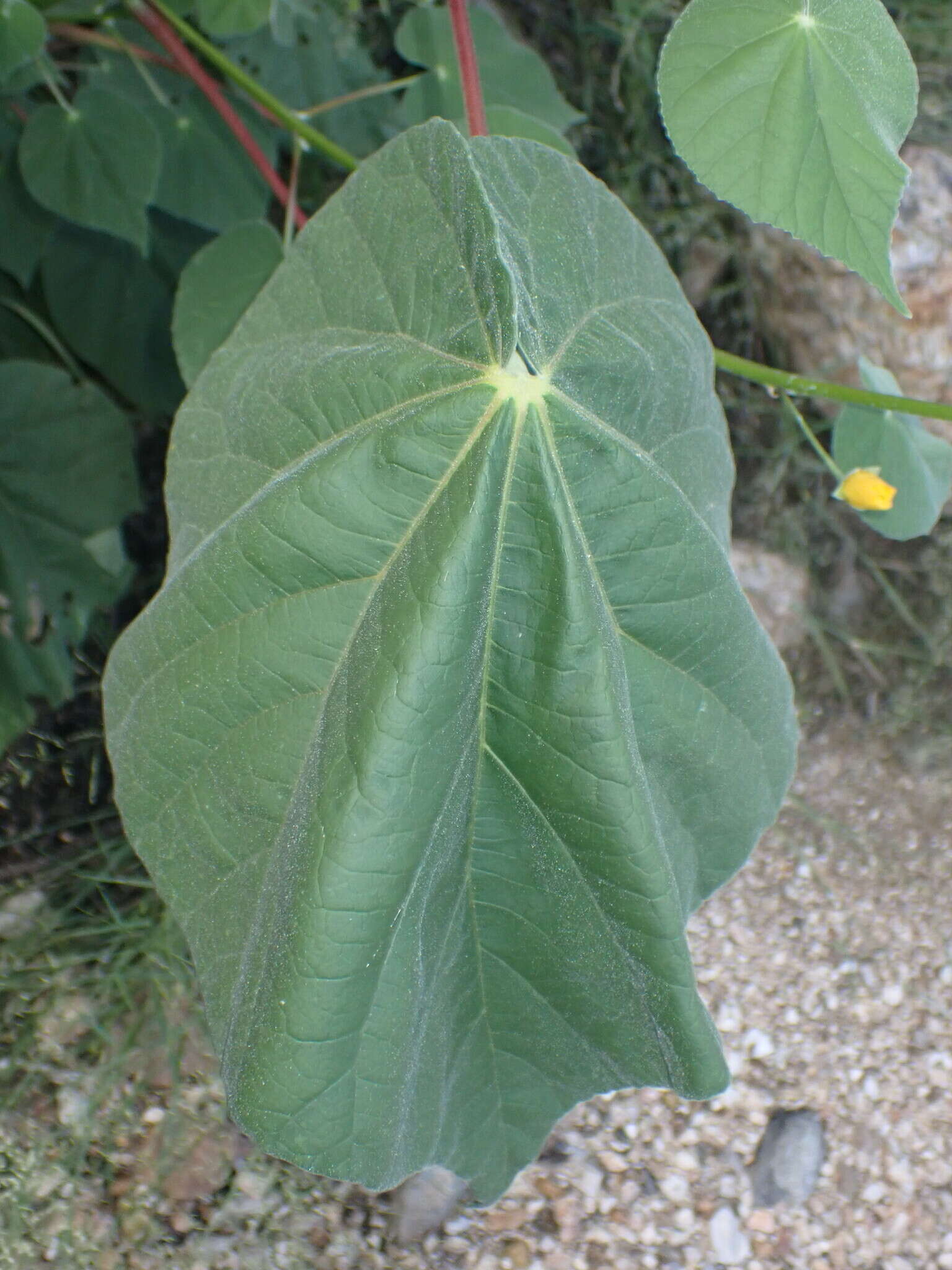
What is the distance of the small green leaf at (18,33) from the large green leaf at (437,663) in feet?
1.20

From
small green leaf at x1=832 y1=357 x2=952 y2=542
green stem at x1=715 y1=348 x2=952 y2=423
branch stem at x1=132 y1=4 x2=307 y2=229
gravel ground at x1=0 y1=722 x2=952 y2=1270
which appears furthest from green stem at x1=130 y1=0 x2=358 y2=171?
gravel ground at x1=0 y1=722 x2=952 y2=1270

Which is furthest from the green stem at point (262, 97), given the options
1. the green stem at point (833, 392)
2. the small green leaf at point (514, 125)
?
the green stem at point (833, 392)

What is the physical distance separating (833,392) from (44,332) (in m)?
1.09

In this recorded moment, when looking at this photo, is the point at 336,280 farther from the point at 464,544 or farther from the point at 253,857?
the point at 253,857

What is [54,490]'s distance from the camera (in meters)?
1.37

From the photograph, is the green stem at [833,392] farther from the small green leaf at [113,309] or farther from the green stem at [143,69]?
the small green leaf at [113,309]

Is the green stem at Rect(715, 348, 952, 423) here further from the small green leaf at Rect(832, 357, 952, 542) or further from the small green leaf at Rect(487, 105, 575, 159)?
the small green leaf at Rect(487, 105, 575, 159)

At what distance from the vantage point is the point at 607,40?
1873mm

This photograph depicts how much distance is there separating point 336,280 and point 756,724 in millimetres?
457

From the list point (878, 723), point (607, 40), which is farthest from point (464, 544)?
point (607, 40)

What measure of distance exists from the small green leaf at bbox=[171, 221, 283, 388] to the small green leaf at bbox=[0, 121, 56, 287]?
0.34 m

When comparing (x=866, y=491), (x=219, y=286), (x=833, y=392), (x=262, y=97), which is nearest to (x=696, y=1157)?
(x=866, y=491)

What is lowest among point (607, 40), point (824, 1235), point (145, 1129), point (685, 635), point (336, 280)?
point (824, 1235)

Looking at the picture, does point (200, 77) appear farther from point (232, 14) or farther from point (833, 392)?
point (833, 392)
